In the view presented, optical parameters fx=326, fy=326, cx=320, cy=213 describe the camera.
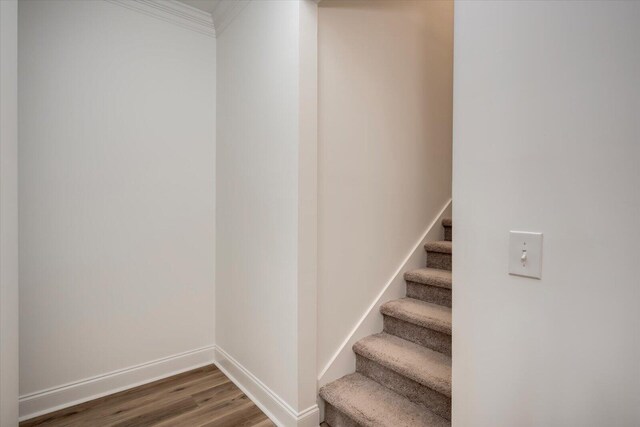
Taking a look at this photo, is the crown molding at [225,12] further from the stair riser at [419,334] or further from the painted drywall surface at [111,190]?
the stair riser at [419,334]


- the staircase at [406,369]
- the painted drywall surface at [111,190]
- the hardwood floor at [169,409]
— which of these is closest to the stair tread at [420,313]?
the staircase at [406,369]

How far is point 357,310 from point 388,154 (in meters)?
1.02

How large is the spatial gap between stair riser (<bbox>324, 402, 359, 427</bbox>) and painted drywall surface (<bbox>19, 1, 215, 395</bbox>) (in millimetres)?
1152

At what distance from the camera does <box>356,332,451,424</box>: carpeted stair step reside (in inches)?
61.2

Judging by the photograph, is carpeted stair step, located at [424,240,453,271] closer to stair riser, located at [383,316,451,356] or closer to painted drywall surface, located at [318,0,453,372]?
painted drywall surface, located at [318,0,453,372]

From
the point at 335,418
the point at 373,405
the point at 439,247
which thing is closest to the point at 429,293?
the point at 439,247

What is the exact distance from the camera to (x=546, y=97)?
839 mm

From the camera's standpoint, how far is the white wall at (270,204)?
1687mm

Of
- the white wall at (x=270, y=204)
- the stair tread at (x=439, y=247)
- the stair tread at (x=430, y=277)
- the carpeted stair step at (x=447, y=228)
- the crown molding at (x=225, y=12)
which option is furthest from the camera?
the carpeted stair step at (x=447, y=228)

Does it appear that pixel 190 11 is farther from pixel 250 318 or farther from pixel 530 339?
pixel 530 339

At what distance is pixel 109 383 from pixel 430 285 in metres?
2.16

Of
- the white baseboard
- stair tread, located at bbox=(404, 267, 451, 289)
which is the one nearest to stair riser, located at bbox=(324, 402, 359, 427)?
stair tread, located at bbox=(404, 267, 451, 289)

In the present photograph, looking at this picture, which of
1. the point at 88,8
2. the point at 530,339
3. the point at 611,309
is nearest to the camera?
the point at 611,309

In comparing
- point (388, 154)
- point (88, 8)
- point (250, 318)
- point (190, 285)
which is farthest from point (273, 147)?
point (88, 8)
